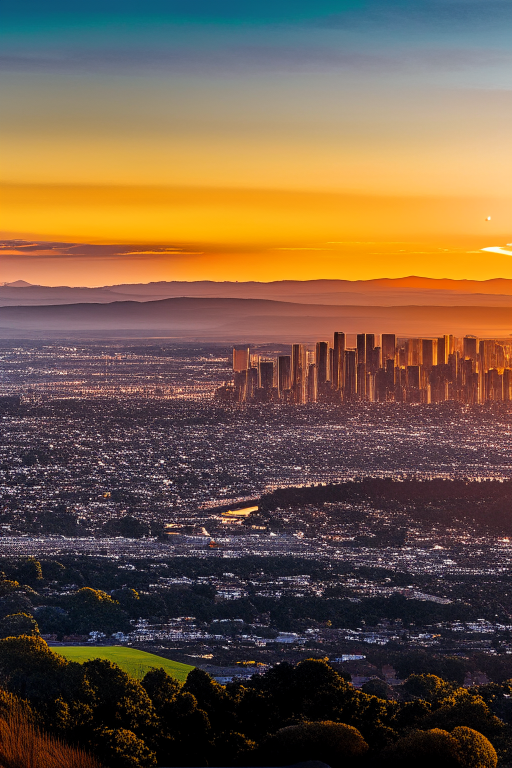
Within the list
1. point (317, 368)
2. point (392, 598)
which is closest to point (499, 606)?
point (392, 598)

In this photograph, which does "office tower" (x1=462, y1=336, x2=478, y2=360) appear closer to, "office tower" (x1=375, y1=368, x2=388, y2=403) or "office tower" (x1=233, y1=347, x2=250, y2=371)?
"office tower" (x1=375, y1=368, x2=388, y2=403)

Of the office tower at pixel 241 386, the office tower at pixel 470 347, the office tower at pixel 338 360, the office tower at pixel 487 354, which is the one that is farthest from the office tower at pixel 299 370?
the office tower at pixel 487 354

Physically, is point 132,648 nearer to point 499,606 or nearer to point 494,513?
point 499,606

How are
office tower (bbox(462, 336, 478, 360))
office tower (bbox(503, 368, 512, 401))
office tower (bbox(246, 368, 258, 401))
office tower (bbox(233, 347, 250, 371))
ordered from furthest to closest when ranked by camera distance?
1. office tower (bbox(233, 347, 250, 371))
2. office tower (bbox(246, 368, 258, 401))
3. office tower (bbox(462, 336, 478, 360))
4. office tower (bbox(503, 368, 512, 401))

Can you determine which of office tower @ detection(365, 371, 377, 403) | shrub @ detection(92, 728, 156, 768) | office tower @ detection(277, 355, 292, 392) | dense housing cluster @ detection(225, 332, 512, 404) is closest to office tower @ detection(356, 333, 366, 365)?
dense housing cluster @ detection(225, 332, 512, 404)

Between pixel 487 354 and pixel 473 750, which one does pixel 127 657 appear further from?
pixel 487 354

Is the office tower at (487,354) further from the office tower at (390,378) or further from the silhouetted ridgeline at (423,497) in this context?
the silhouetted ridgeline at (423,497)
